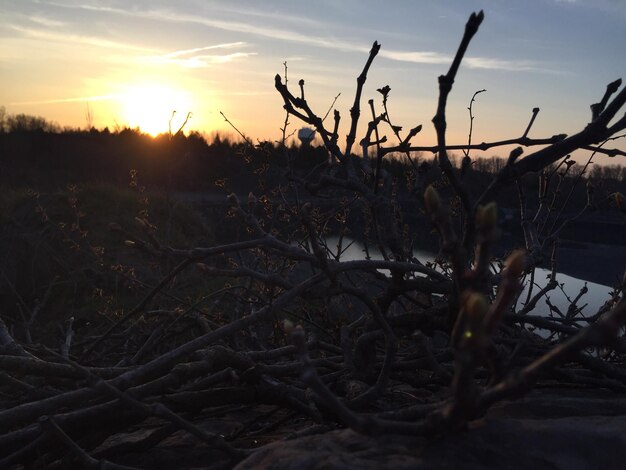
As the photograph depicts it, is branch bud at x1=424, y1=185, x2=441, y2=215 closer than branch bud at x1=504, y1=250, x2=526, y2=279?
No

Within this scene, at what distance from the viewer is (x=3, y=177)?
25.2 metres

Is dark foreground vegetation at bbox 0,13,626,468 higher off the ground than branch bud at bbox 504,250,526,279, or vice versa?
branch bud at bbox 504,250,526,279

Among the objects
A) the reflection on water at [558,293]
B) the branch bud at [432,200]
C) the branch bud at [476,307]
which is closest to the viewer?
the branch bud at [476,307]

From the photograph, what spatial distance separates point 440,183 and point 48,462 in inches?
135

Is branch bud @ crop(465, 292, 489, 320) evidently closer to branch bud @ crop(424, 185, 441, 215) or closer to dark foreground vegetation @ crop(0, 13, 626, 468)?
dark foreground vegetation @ crop(0, 13, 626, 468)

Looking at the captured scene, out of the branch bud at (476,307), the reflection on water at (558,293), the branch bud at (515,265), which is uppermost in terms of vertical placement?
the branch bud at (515,265)

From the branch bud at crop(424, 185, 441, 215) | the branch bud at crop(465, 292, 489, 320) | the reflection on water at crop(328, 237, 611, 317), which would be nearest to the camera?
the branch bud at crop(465, 292, 489, 320)

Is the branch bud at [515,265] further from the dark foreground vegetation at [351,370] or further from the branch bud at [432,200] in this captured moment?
the branch bud at [432,200]

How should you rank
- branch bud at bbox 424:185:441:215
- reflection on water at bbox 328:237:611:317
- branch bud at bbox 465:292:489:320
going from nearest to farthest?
branch bud at bbox 465:292:489:320, branch bud at bbox 424:185:441:215, reflection on water at bbox 328:237:611:317

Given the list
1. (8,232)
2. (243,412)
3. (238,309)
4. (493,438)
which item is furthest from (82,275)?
(493,438)

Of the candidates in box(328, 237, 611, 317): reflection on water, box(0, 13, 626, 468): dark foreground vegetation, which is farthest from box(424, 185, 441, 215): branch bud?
box(328, 237, 611, 317): reflection on water

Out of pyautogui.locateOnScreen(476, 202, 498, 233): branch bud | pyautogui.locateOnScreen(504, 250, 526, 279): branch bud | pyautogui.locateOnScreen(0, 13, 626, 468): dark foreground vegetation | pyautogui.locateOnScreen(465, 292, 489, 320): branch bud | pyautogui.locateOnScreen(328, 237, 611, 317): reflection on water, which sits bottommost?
pyautogui.locateOnScreen(328, 237, 611, 317): reflection on water

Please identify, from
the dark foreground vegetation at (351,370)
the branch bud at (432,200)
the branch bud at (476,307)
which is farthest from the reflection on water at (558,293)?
the branch bud at (476,307)

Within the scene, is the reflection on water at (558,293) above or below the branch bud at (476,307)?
below
